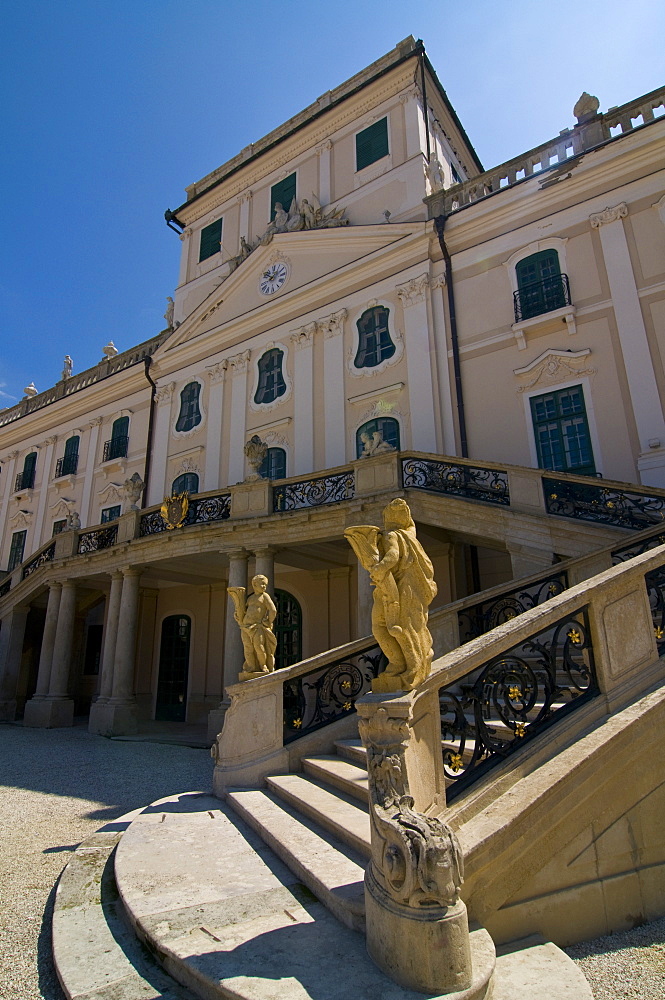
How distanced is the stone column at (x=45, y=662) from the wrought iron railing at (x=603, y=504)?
13.7 meters

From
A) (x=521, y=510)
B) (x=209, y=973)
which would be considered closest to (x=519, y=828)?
(x=209, y=973)

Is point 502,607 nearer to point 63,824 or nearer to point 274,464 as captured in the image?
point 63,824

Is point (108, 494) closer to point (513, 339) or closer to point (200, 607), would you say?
point (200, 607)

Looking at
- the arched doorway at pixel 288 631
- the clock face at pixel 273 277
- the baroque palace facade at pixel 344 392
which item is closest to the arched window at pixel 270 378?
the baroque palace facade at pixel 344 392

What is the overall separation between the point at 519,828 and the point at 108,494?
67.3ft

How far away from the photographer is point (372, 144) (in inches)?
765

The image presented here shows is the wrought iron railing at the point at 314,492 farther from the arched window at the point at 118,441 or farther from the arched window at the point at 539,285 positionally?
the arched window at the point at 118,441

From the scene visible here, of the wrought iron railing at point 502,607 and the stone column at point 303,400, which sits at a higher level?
the stone column at point 303,400

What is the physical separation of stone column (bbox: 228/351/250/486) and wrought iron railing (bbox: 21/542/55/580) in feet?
19.2

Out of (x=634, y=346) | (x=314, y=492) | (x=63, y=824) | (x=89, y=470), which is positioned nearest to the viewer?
(x=63, y=824)

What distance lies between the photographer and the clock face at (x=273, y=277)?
19234 millimetres

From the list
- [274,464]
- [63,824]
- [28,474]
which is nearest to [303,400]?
[274,464]

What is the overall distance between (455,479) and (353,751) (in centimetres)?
580

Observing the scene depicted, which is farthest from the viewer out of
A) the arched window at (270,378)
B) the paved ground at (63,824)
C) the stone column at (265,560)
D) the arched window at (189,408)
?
the arched window at (189,408)
